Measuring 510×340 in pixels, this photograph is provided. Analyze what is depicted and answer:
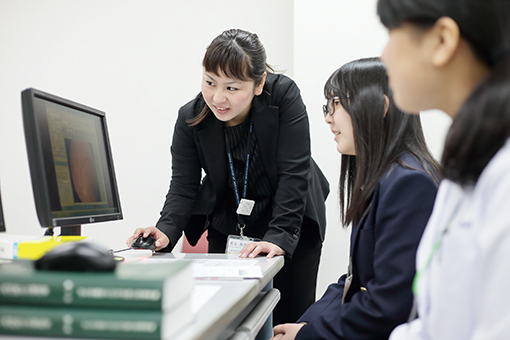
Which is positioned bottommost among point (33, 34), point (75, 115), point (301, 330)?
point (301, 330)

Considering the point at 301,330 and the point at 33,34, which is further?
the point at 33,34

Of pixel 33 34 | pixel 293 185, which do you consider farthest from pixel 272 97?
pixel 33 34

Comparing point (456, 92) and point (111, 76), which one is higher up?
point (111, 76)

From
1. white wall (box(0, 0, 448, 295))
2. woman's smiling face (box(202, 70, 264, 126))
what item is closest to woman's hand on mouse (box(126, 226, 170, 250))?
woman's smiling face (box(202, 70, 264, 126))

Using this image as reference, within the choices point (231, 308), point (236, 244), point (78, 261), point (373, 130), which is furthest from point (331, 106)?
point (78, 261)

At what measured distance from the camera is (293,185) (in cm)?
152

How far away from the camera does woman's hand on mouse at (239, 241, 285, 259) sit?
129cm

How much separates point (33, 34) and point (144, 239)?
220 cm

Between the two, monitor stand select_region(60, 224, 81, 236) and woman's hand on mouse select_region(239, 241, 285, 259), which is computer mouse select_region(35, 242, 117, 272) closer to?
monitor stand select_region(60, 224, 81, 236)

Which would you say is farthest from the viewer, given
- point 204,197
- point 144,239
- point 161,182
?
point 161,182

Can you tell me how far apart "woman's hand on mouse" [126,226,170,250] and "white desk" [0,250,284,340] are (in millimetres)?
45

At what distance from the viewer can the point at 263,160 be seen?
158cm

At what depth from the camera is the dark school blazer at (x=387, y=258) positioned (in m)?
0.87

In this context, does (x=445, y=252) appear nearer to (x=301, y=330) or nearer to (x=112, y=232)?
(x=301, y=330)
